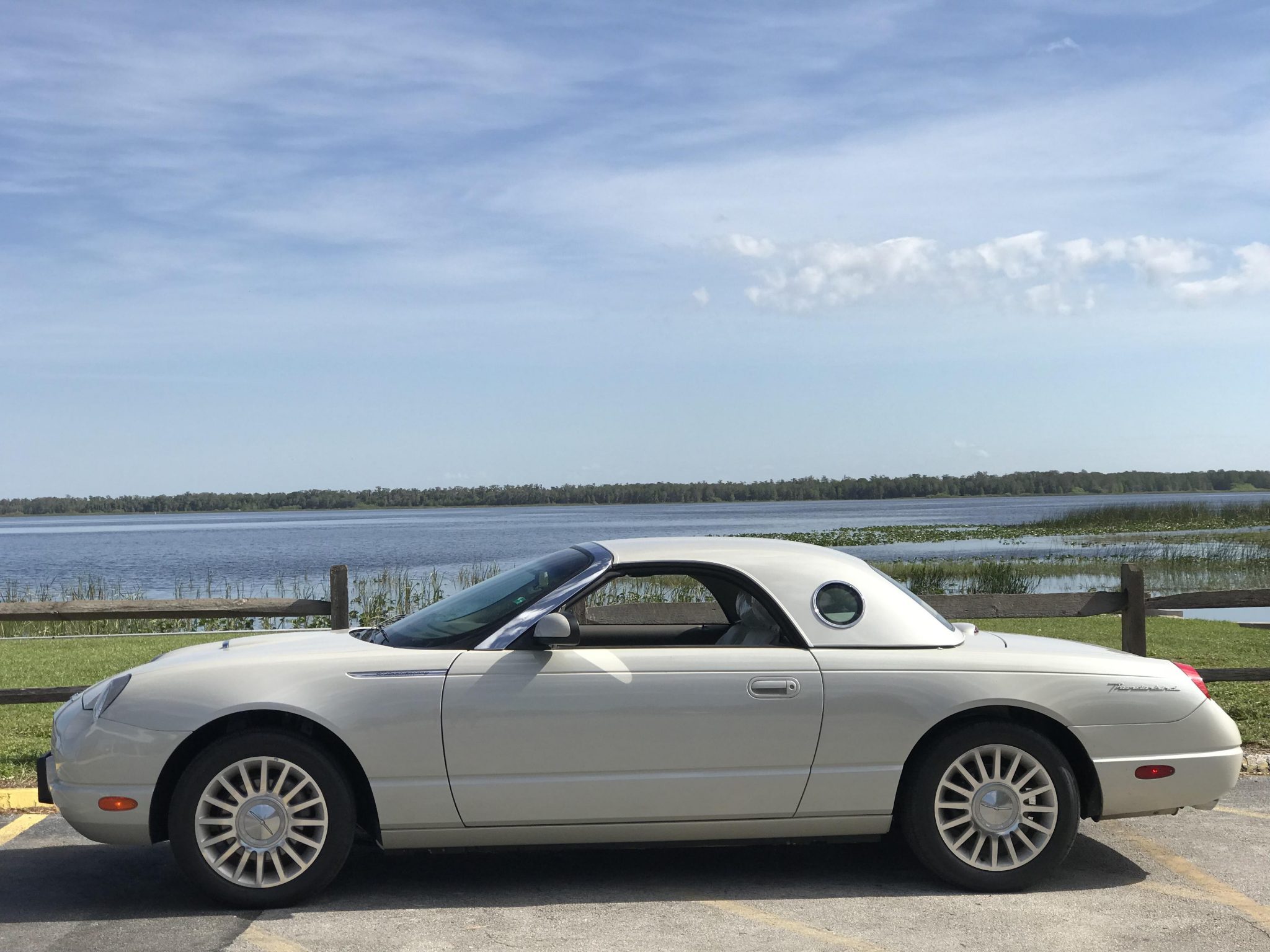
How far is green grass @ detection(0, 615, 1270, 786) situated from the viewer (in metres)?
8.72

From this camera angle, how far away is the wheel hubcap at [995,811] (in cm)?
522

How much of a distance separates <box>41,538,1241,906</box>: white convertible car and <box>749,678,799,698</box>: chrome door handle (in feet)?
0.04

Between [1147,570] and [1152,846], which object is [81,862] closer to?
[1152,846]

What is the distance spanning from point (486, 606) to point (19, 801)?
141 inches

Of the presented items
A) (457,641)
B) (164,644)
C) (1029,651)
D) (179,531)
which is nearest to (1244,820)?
(1029,651)

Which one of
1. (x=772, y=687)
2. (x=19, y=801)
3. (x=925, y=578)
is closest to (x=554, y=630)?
(x=772, y=687)

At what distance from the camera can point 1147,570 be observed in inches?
1224

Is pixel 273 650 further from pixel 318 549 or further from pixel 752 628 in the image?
pixel 318 549

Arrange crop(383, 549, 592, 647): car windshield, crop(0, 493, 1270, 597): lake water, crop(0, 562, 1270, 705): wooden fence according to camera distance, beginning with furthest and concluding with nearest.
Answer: crop(0, 493, 1270, 597): lake water < crop(0, 562, 1270, 705): wooden fence < crop(383, 549, 592, 647): car windshield

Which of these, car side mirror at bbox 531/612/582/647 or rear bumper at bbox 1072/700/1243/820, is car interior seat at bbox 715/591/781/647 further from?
rear bumper at bbox 1072/700/1243/820

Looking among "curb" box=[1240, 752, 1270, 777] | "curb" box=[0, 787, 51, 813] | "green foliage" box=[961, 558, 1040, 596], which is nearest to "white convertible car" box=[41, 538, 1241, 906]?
"curb" box=[0, 787, 51, 813]

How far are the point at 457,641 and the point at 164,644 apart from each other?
527 inches

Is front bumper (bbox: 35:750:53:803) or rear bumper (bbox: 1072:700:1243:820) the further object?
rear bumper (bbox: 1072:700:1243:820)

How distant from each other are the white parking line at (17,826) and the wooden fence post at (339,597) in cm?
212
